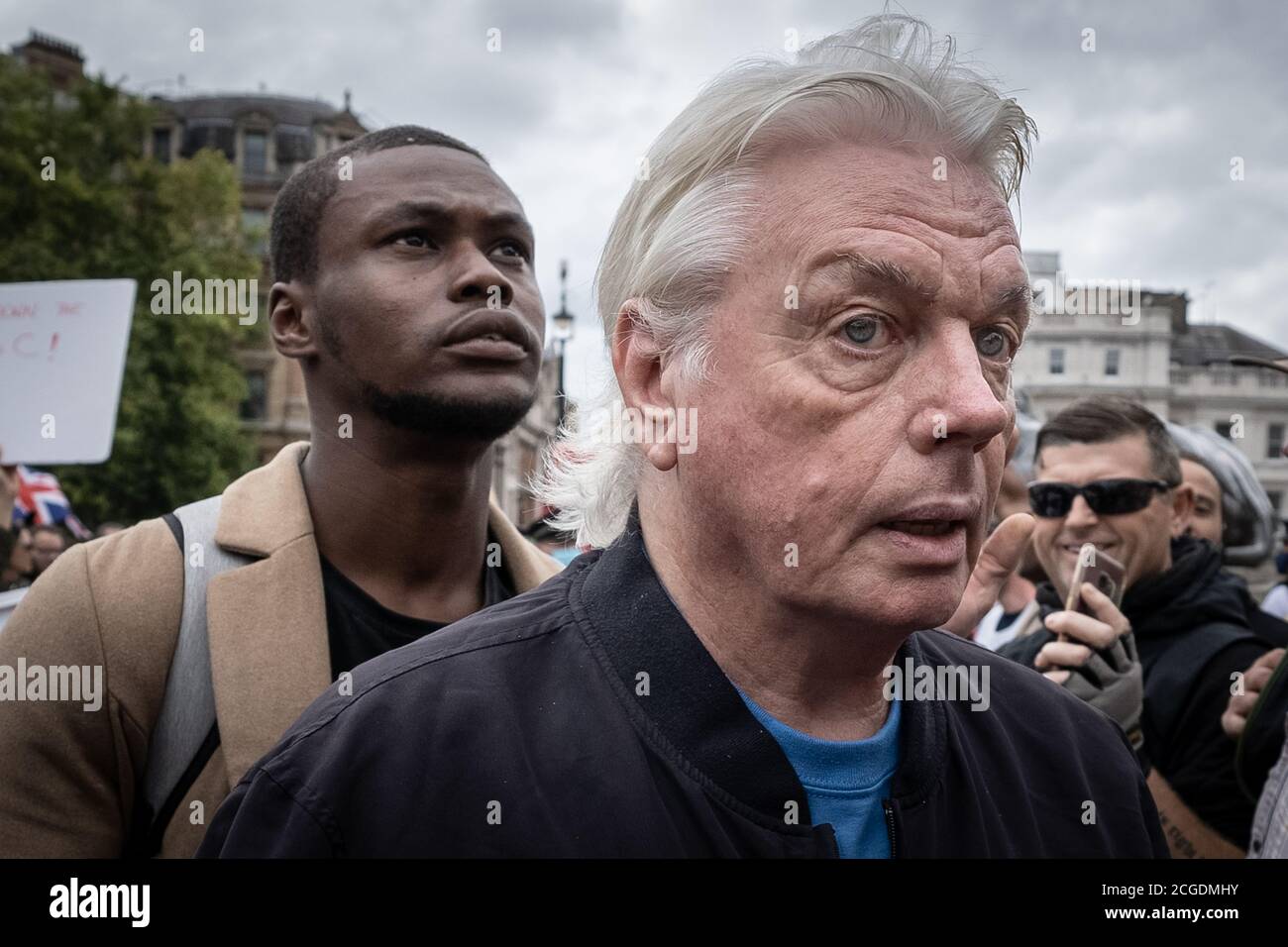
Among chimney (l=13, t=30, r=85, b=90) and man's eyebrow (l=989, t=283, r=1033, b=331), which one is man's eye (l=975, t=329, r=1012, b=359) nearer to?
man's eyebrow (l=989, t=283, r=1033, b=331)

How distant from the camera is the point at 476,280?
269 centimetres

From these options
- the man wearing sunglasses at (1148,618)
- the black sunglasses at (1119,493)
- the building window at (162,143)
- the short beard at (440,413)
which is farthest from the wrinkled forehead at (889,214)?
the building window at (162,143)

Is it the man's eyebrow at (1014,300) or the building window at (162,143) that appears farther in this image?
the building window at (162,143)

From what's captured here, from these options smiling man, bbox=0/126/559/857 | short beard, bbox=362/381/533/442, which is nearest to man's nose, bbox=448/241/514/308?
smiling man, bbox=0/126/559/857

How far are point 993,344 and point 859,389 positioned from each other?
12.1 inches

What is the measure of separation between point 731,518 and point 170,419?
27506 millimetres

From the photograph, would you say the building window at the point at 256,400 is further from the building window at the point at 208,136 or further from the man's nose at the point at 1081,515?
the man's nose at the point at 1081,515

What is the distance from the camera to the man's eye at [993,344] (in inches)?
76.0

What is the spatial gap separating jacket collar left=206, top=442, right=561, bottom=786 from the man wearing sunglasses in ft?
5.89

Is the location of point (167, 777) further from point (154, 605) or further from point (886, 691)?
point (886, 691)

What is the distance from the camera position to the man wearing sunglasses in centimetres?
301

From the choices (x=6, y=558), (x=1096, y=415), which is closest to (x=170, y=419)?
(x=6, y=558)
